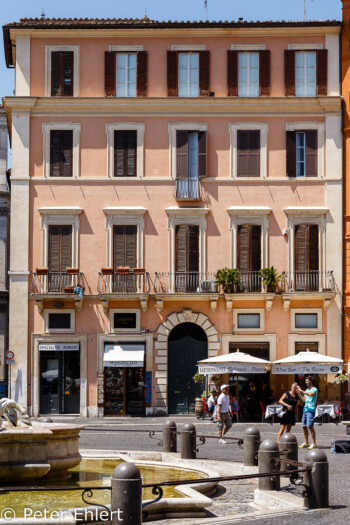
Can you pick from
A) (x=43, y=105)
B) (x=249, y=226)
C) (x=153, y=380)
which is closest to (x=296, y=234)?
(x=249, y=226)

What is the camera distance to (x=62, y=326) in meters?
36.7

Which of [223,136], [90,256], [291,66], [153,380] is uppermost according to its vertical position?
[291,66]

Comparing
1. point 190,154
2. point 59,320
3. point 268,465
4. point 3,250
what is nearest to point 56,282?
point 59,320

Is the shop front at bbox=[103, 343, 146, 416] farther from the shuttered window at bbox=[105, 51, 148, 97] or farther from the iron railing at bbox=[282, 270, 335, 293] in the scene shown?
the shuttered window at bbox=[105, 51, 148, 97]

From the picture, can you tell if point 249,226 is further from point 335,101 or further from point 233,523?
point 233,523

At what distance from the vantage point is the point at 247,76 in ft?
123

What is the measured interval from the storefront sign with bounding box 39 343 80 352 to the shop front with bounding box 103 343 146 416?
3.80ft

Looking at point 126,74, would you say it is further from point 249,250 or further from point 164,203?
point 249,250

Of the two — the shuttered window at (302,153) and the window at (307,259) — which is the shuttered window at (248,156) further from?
the window at (307,259)

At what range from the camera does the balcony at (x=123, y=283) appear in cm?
3634

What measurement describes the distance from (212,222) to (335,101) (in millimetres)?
6517

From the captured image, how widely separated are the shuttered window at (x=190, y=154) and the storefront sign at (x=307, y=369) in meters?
8.14

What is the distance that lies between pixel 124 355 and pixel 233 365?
498 centimetres

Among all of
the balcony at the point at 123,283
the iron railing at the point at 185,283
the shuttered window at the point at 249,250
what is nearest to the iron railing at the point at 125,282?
the balcony at the point at 123,283
